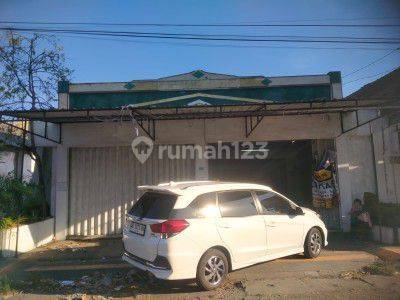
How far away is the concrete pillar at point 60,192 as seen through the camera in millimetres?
10633

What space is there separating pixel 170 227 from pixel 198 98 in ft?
22.0

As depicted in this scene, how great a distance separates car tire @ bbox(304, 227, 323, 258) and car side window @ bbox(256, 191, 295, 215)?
0.77 metres

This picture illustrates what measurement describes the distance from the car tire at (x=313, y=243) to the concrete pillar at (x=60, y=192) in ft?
23.5

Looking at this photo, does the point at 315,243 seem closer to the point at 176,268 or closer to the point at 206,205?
the point at 206,205

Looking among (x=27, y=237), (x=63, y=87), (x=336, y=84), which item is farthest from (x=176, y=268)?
(x=336, y=84)

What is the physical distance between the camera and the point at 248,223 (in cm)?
629

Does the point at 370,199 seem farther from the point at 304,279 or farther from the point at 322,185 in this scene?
the point at 304,279

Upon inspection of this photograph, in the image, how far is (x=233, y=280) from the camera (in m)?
6.27

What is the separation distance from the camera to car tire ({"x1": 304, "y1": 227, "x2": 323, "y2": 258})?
7359 mm

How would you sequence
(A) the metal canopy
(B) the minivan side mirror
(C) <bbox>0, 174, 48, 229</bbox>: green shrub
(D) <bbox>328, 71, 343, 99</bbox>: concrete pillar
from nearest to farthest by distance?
(B) the minivan side mirror → (C) <bbox>0, 174, 48, 229</bbox>: green shrub → (A) the metal canopy → (D) <bbox>328, 71, 343, 99</bbox>: concrete pillar

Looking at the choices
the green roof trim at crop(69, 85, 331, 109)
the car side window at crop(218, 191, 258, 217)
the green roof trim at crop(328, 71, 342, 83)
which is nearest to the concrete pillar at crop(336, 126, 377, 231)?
the green roof trim at crop(69, 85, 331, 109)

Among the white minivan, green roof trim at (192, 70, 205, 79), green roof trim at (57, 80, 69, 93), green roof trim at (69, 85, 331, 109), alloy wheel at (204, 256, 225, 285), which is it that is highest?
green roof trim at (192, 70, 205, 79)

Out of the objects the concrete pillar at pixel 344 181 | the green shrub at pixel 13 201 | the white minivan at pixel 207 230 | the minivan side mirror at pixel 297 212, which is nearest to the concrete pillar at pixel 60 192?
the green shrub at pixel 13 201

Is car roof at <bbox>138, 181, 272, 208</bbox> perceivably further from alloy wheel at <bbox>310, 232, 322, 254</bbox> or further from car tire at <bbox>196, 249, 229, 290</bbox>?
alloy wheel at <bbox>310, 232, 322, 254</bbox>
